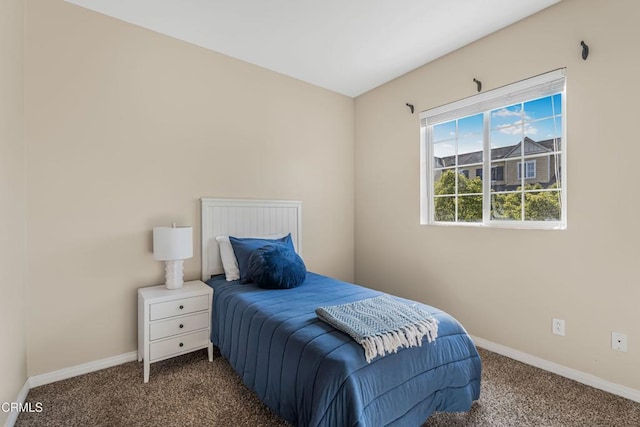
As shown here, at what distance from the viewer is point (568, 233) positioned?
2.13 meters

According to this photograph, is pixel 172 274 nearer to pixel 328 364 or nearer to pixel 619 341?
pixel 328 364

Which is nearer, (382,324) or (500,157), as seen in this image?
(382,324)

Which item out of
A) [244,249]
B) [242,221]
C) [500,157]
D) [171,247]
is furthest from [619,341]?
[171,247]

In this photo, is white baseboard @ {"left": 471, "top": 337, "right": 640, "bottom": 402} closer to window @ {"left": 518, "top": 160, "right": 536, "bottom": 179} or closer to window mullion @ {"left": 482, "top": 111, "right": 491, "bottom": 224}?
window mullion @ {"left": 482, "top": 111, "right": 491, "bottom": 224}

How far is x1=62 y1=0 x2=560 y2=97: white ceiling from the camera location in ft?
7.11

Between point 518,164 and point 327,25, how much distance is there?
6.30 feet

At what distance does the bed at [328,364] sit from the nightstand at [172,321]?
0.10 metres

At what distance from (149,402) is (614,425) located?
2681 mm

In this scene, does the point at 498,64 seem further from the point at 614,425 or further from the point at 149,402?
the point at 149,402

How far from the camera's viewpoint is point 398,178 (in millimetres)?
3328

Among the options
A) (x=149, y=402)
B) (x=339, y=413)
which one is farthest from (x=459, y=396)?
(x=149, y=402)

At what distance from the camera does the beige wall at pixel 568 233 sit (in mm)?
1905

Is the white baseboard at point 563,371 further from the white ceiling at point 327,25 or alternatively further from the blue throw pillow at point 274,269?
the white ceiling at point 327,25

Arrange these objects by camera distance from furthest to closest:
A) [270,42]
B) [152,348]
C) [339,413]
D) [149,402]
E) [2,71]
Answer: [270,42] < [152,348] < [149,402] < [2,71] < [339,413]
